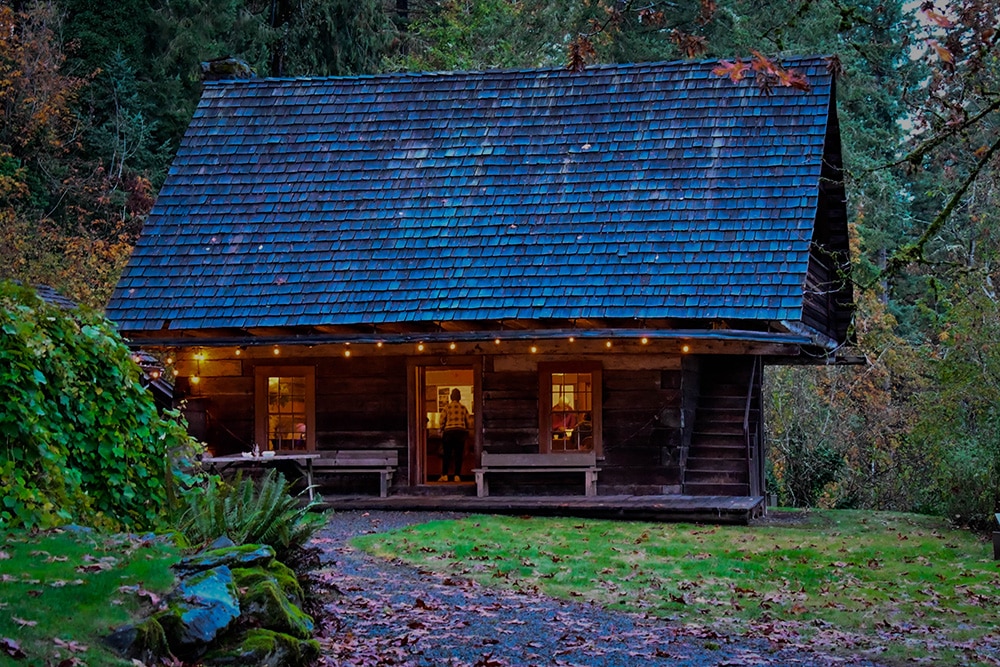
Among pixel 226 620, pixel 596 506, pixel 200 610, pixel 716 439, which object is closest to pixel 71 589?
pixel 200 610

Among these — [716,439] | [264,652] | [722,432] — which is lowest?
[264,652]

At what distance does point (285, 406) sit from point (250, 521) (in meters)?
11.4

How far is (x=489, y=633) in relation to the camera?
10336 millimetres

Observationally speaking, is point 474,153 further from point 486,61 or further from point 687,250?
point 486,61

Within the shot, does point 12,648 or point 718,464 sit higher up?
point 718,464

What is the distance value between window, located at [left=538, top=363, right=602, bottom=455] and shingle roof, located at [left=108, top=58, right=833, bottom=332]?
1.36 m

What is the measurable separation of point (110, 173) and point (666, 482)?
22.3 meters

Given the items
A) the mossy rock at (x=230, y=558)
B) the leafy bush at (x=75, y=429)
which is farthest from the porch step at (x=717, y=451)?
the mossy rock at (x=230, y=558)

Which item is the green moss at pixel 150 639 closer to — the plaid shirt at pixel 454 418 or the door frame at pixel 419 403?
the door frame at pixel 419 403

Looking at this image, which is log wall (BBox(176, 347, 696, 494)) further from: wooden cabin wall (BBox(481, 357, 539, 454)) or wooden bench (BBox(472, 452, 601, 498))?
wooden bench (BBox(472, 452, 601, 498))

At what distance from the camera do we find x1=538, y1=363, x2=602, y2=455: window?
20.0 meters

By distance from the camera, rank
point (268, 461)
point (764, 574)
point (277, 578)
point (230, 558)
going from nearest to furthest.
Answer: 1. point (230, 558)
2. point (277, 578)
3. point (764, 574)
4. point (268, 461)

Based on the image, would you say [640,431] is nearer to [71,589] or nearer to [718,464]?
[718,464]

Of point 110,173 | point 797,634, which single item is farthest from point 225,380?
point 110,173
